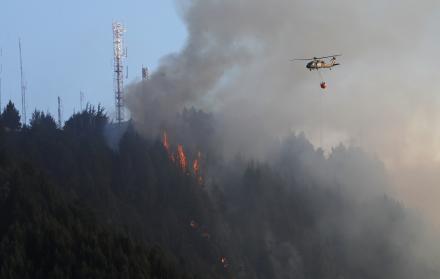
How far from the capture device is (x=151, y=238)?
160000 mm

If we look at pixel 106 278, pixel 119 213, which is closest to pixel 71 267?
pixel 106 278

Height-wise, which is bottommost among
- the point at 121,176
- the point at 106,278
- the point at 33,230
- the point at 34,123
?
the point at 106,278

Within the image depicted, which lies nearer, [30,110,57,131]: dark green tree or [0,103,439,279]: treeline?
[0,103,439,279]: treeline

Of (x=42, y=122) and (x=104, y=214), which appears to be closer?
(x=104, y=214)

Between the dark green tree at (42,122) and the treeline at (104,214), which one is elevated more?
the dark green tree at (42,122)

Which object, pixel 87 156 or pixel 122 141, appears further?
pixel 122 141

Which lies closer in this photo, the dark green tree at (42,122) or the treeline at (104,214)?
the treeline at (104,214)

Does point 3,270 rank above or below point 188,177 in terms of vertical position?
below

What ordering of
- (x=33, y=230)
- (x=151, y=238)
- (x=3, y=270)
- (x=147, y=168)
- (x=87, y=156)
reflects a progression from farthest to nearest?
1. (x=147, y=168)
2. (x=87, y=156)
3. (x=151, y=238)
4. (x=33, y=230)
5. (x=3, y=270)

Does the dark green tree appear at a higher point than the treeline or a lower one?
higher

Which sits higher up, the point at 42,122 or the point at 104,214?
the point at 42,122

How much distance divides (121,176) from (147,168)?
6783mm

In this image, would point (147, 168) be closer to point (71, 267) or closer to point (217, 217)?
point (217, 217)

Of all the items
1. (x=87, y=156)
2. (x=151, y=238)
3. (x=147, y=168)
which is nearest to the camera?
(x=151, y=238)
